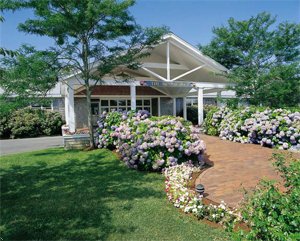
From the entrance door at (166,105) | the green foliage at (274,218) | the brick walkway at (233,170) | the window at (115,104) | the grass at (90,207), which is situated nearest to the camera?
the green foliage at (274,218)

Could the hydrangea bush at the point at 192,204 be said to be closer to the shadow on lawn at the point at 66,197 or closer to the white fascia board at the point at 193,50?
the shadow on lawn at the point at 66,197

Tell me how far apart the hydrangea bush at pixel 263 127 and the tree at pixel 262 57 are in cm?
455

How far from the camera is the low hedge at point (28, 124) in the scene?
57.5 feet

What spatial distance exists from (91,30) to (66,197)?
23.3 feet

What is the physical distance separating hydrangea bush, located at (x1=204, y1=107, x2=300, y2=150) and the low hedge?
39.3 feet

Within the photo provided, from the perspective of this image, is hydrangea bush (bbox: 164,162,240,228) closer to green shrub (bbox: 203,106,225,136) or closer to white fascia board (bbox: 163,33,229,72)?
green shrub (bbox: 203,106,225,136)

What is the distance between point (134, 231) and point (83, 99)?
50.7 ft

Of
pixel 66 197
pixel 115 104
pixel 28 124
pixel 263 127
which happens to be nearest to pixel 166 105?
pixel 115 104

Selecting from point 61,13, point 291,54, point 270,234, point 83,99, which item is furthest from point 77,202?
point 291,54

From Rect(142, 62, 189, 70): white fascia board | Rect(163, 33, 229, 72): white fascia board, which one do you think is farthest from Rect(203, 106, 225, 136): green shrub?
Rect(142, 62, 189, 70): white fascia board

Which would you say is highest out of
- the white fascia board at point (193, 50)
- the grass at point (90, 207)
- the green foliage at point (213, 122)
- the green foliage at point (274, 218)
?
the white fascia board at point (193, 50)

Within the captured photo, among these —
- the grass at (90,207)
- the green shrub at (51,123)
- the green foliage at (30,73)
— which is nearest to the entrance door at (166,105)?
the green shrub at (51,123)

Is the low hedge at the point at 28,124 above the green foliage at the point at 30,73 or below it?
below

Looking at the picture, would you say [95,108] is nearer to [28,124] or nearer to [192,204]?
[28,124]
